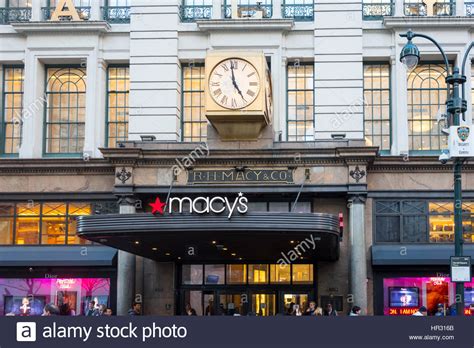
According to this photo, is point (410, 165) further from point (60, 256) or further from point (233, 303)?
point (60, 256)

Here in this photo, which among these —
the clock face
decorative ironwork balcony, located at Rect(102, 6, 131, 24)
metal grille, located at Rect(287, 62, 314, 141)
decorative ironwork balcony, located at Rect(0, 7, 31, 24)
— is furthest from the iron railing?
decorative ironwork balcony, located at Rect(0, 7, 31, 24)

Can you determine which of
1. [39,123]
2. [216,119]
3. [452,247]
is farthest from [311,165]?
[39,123]

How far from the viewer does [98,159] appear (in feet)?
103

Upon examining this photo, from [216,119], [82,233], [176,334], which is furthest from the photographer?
[216,119]

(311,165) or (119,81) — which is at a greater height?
(119,81)

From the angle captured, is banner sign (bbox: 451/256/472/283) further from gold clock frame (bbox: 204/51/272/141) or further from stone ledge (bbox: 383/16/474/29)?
stone ledge (bbox: 383/16/474/29)

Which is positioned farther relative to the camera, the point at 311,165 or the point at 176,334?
the point at 311,165

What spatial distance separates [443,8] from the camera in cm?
3256

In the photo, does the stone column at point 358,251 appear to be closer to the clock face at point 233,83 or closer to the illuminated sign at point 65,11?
the clock face at point 233,83

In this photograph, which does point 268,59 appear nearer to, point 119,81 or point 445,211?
point 119,81

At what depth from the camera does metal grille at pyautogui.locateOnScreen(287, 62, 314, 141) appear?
3238cm

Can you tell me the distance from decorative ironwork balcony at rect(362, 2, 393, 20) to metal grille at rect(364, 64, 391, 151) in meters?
2.25

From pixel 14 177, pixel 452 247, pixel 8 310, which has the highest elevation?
pixel 14 177

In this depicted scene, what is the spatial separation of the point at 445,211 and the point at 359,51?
6.57 metres
